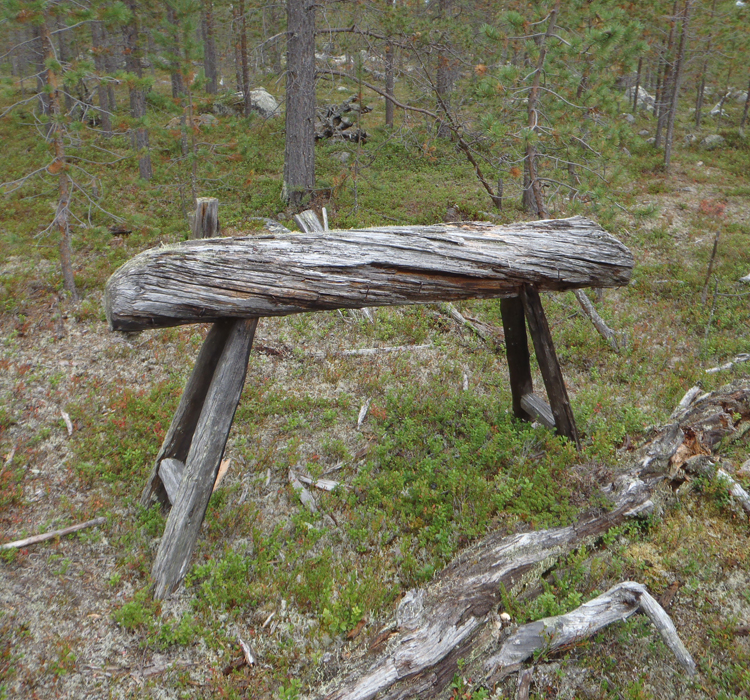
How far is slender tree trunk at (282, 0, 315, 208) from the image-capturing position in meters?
12.2

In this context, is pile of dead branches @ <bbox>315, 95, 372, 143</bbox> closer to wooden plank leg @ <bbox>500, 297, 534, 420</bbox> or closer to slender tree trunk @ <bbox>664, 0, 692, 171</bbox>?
slender tree trunk @ <bbox>664, 0, 692, 171</bbox>

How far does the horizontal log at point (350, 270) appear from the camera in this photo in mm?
4020

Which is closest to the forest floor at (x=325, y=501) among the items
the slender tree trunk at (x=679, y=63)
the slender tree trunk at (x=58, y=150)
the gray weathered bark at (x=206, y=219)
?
the slender tree trunk at (x=58, y=150)

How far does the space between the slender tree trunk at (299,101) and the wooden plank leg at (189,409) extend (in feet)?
29.0

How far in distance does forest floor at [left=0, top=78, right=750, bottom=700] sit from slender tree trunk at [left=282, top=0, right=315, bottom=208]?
4.82 meters

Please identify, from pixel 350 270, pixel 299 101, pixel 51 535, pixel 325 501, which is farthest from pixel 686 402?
pixel 299 101

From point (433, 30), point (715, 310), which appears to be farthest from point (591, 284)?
point (433, 30)

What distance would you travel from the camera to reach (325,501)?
17.9 feet

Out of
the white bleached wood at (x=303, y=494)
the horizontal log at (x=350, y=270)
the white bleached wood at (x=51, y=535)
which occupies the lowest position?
the white bleached wood at (x=303, y=494)

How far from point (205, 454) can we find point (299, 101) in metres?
10.9

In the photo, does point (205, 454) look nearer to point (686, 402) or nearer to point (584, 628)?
point (584, 628)

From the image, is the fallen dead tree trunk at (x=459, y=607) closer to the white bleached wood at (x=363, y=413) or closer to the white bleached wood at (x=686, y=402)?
the white bleached wood at (x=686, y=402)

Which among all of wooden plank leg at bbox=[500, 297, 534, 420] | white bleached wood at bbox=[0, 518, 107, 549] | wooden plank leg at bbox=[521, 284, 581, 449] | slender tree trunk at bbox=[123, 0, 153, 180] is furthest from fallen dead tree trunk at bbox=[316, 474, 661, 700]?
slender tree trunk at bbox=[123, 0, 153, 180]

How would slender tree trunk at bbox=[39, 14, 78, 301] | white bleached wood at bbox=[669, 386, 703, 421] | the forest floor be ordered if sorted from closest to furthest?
the forest floor < white bleached wood at bbox=[669, 386, 703, 421] < slender tree trunk at bbox=[39, 14, 78, 301]
